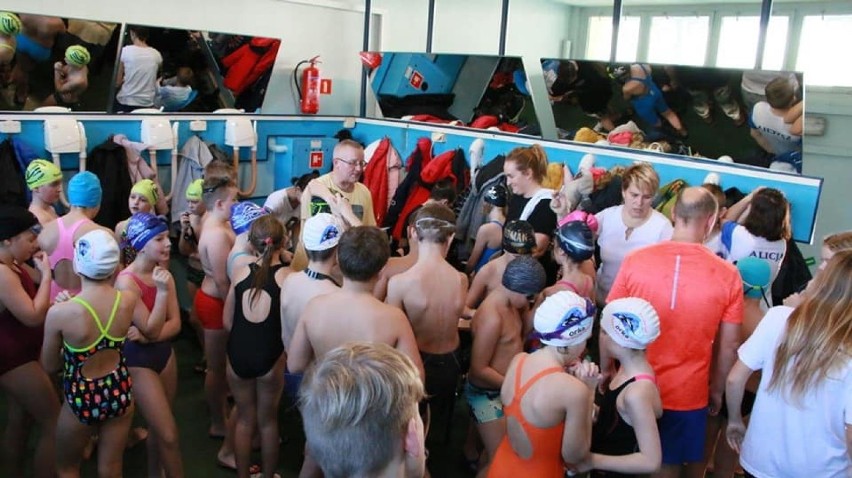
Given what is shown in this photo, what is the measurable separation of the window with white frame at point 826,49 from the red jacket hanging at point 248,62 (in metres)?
6.56

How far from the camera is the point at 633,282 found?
2881 millimetres

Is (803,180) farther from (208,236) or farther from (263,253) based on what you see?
(208,236)

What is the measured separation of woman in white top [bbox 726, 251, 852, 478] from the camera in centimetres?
208

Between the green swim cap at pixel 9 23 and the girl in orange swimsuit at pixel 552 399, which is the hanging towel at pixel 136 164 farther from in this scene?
the girl in orange swimsuit at pixel 552 399

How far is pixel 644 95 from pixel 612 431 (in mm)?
3050

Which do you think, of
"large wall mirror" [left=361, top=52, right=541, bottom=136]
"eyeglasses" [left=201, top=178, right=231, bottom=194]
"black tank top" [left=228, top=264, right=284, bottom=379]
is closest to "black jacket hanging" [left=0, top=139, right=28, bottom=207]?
"eyeglasses" [left=201, top=178, right=231, bottom=194]

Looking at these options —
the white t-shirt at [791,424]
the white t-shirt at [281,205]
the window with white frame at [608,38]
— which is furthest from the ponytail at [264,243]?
the window with white frame at [608,38]

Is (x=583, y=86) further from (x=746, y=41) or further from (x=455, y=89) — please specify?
(x=746, y=41)

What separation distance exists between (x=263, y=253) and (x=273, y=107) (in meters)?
4.59

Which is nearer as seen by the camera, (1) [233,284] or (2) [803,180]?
(1) [233,284]

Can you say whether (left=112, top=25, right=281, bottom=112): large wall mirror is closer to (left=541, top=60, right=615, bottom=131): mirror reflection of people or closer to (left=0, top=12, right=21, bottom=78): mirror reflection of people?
(left=0, top=12, right=21, bottom=78): mirror reflection of people

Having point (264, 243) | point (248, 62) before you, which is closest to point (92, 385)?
point (264, 243)

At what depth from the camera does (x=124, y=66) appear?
552 cm

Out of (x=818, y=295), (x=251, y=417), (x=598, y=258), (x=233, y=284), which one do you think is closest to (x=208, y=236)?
(x=233, y=284)
